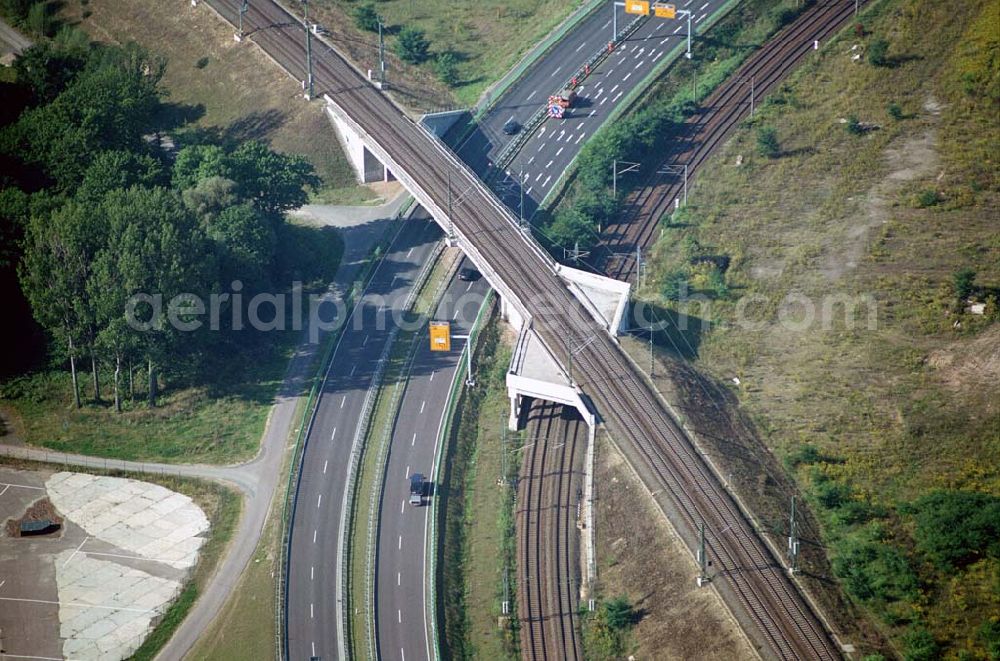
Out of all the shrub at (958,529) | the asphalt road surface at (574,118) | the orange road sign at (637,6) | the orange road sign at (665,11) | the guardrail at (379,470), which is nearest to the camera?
the shrub at (958,529)

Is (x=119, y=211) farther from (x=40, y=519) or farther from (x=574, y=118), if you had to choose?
(x=574, y=118)

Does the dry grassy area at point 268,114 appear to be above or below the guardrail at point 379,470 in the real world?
above

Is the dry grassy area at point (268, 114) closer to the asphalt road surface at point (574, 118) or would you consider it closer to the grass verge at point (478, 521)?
the asphalt road surface at point (574, 118)

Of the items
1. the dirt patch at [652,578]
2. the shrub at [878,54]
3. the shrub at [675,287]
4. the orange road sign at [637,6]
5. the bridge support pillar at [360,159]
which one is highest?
the orange road sign at [637,6]

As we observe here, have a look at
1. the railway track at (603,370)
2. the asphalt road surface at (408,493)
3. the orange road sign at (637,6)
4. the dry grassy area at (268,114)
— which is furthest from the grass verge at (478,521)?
the orange road sign at (637,6)

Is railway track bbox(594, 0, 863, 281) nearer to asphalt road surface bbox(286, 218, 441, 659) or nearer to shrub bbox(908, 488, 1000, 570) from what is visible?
asphalt road surface bbox(286, 218, 441, 659)

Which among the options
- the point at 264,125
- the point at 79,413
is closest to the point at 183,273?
the point at 79,413
